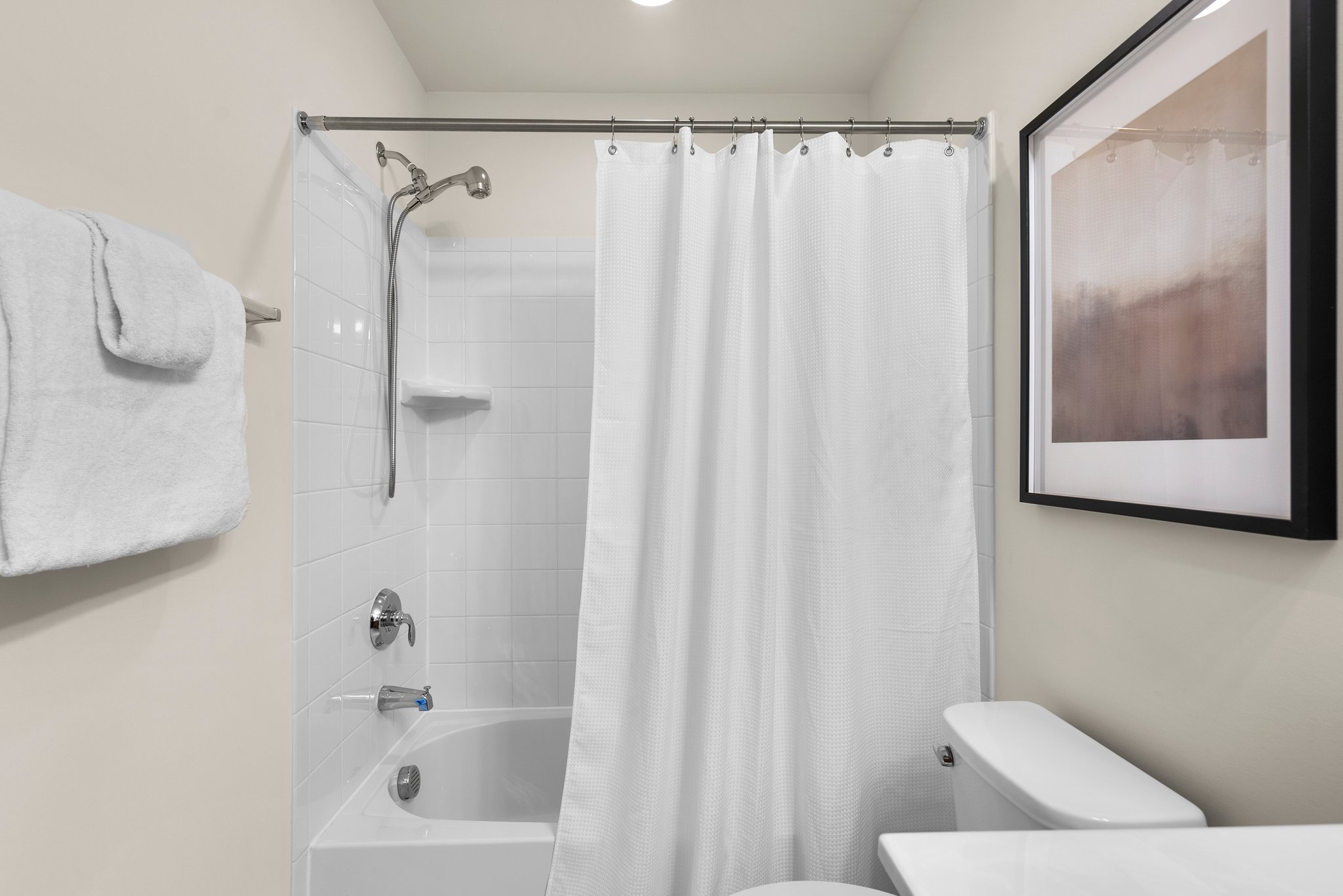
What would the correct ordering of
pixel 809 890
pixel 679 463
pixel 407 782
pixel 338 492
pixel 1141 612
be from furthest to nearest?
pixel 407 782 < pixel 338 492 < pixel 679 463 < pixel 809 890 < pixel 1141 612

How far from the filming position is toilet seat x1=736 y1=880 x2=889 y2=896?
3.55 ft

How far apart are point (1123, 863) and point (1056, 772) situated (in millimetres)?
482

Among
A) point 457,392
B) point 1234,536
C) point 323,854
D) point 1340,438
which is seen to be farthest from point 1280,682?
point 457,392

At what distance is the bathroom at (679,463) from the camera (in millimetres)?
737

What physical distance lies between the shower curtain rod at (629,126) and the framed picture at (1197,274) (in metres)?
0.24

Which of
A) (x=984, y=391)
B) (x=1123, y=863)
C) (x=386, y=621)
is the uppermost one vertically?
(x=984, y=391)

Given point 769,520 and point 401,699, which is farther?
point 401,699

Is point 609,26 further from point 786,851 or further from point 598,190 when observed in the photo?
point 786,851

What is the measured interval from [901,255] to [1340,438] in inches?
30.4

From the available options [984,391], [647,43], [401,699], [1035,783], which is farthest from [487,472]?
[1035,783]

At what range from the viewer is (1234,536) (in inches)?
31.4

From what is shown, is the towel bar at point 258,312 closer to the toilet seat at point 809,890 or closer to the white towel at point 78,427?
the white towel at point 78,427

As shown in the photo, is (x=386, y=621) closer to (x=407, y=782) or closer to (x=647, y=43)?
(x=407, y=782)

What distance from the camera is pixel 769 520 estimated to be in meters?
1.28
